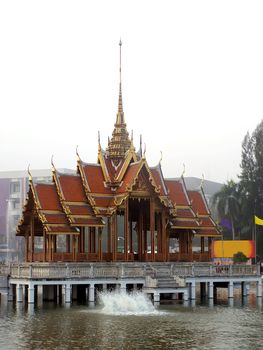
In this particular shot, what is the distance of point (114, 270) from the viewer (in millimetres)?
49031

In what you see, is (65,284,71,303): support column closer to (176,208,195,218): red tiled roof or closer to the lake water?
the lake water

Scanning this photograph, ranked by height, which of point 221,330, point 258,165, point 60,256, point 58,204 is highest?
point 258,165

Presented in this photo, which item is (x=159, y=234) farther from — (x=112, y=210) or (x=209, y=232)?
(x=209, y=232)

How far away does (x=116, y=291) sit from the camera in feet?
160

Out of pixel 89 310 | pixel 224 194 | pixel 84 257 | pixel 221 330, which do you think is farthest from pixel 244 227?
pixel 221 330

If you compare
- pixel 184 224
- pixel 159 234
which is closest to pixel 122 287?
pixel 159 234

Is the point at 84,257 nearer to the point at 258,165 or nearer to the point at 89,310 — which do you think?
the point at 89,310

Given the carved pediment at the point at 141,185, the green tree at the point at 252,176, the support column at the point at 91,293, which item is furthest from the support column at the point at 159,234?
the green tree at the point at 252,176

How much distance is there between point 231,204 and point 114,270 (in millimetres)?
44444

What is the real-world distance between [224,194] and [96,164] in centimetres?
3882

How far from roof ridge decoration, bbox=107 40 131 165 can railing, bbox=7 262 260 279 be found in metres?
9.91

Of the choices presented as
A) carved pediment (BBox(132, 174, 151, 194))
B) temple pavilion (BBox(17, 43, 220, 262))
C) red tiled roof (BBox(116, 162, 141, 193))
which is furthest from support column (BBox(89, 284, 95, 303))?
carved pediment (BBox(132, 174, 151, 194))

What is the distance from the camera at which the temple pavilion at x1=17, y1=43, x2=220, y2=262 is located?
51844mm

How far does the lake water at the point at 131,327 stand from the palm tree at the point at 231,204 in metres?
44.5
